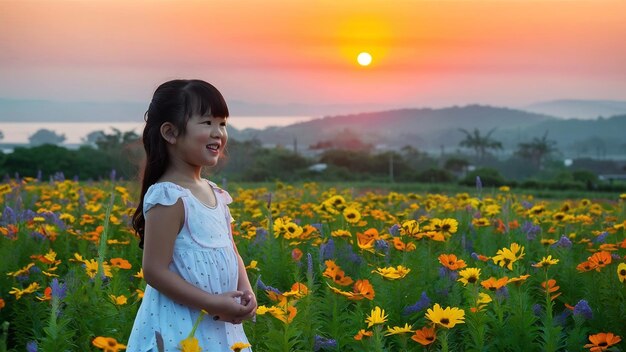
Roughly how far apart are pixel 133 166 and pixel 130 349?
78cm

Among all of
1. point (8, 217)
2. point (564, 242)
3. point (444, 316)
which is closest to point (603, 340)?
point (444, 316)

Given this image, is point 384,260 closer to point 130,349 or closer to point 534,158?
point 130,349

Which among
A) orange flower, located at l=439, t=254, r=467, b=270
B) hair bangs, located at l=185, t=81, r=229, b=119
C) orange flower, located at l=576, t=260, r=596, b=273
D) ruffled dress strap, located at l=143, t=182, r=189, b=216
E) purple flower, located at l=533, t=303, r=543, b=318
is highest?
hair bangs, located at l=185, t=81, r=229, b=119

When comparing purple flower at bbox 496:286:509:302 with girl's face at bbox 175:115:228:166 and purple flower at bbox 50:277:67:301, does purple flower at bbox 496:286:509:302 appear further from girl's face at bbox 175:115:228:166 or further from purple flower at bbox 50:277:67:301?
purple flower at bbox 50:277:67:301

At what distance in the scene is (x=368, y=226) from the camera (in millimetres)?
6227

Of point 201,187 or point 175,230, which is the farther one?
point 201,187

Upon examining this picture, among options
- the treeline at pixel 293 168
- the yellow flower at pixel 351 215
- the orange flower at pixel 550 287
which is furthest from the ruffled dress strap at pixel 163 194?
the treeline at pixel 293 168

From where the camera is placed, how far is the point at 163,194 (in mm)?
2854

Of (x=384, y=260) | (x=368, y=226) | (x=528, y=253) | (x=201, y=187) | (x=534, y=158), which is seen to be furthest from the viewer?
(x=534, y=158)

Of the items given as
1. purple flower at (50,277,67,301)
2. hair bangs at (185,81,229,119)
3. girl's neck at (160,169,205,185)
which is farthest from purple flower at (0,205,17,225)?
hair bangs at (185,81,229,119)

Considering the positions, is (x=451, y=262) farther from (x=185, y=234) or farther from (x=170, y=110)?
(x=170, y=110)

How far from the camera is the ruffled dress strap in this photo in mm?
2844

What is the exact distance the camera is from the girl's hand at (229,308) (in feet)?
9.25

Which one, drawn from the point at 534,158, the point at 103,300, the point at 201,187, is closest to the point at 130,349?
the point at 201,187
